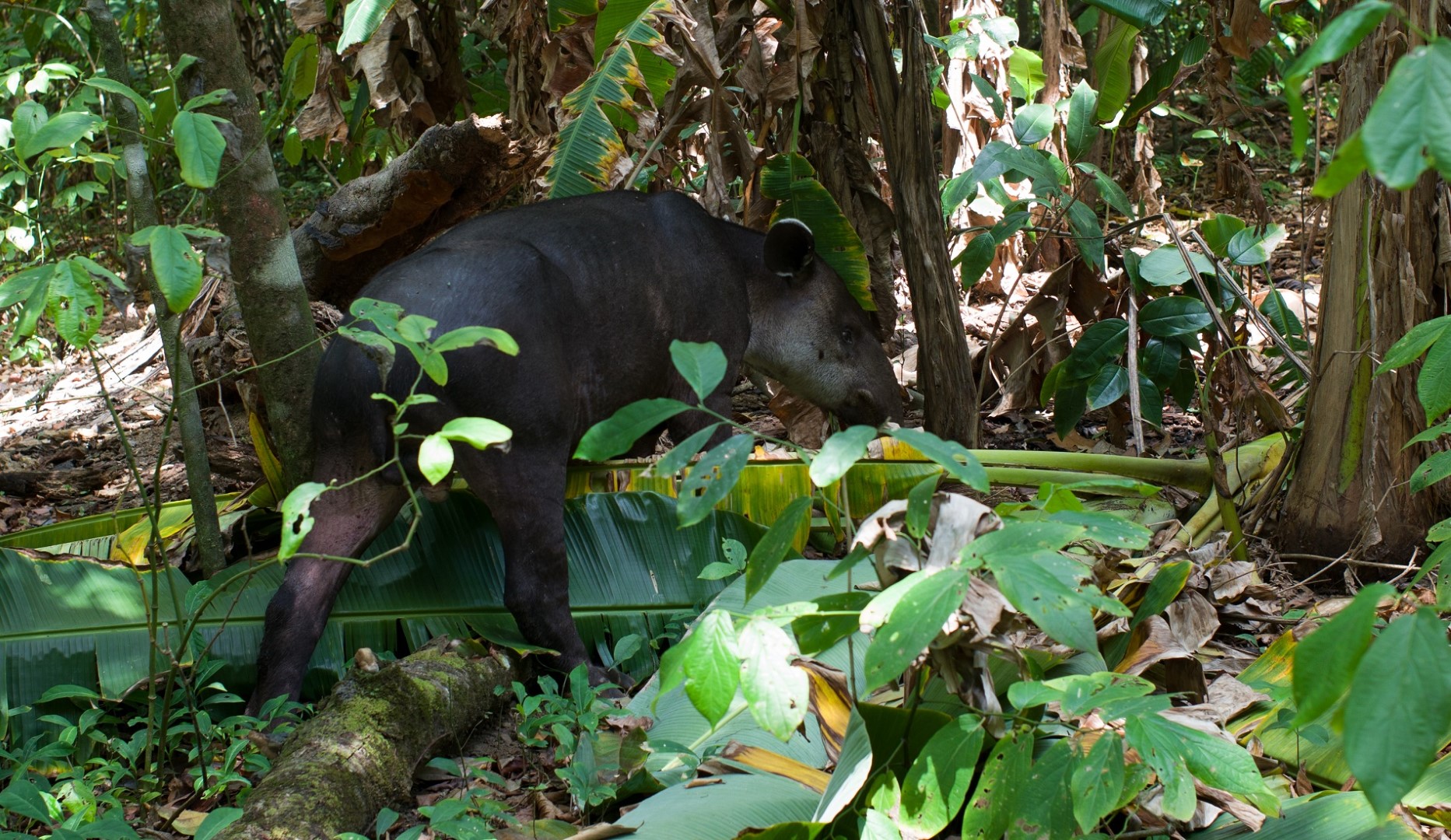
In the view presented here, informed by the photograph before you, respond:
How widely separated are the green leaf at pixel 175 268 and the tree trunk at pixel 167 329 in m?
0.50

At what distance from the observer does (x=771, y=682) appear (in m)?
1.84

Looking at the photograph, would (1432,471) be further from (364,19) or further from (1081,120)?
(364,19)

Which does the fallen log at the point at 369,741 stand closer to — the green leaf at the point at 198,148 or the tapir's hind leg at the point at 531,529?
the tapir's hind leg at the point at 531,529

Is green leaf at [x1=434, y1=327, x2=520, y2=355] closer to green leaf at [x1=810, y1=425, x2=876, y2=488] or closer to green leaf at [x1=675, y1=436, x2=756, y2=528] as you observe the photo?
green leaf at [x1=675, y1=436, x2=756, y2=528]

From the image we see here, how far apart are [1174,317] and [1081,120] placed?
37.7 inches

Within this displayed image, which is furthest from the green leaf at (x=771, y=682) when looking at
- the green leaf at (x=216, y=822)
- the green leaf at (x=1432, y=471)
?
the green leaf at (x=1432, y=471)

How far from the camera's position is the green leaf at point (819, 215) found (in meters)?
5.54

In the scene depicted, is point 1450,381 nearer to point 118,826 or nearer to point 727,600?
point 727,600

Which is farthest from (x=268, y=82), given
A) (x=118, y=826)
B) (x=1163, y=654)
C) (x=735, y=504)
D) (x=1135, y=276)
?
(x=1163, y=654)

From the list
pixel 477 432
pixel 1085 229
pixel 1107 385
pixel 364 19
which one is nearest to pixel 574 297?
pixel 364 19

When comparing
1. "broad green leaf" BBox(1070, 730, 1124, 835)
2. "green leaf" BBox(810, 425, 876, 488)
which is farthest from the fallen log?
"broad green leaf" BBox(1070, 730, 1124, 835)

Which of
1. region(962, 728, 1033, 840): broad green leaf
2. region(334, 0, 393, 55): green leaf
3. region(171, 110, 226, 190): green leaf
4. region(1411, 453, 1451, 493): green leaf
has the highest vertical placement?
region(334, 0, 393, 55): green leaf

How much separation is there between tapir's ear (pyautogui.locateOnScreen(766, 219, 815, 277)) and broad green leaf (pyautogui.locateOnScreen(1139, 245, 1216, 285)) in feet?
4.78

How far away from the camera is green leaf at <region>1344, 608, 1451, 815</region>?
4.25 ft
